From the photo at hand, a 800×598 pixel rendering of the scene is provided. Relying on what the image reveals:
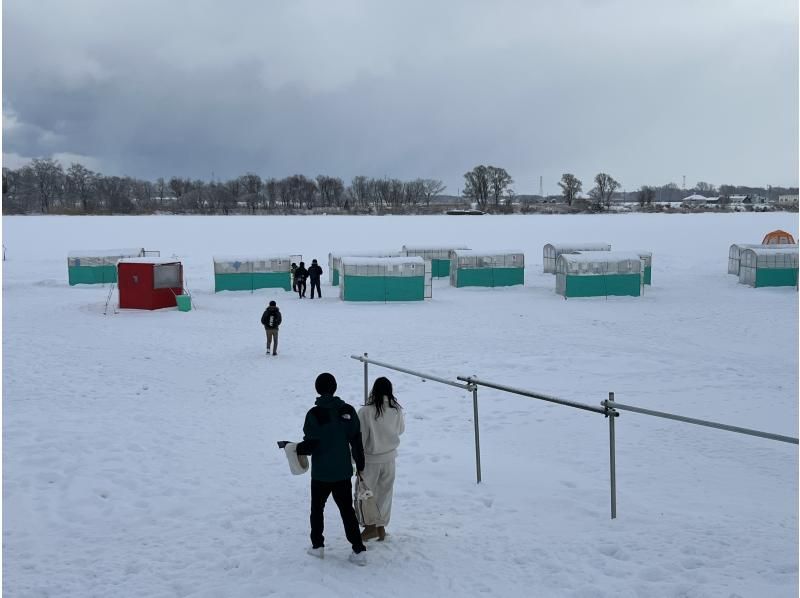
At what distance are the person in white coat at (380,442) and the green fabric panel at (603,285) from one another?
24.2 metres

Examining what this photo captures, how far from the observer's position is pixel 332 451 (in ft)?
19.1

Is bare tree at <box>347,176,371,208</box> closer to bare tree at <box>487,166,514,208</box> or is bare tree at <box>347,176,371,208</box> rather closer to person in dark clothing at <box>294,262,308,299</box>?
bare tree at <box>487,166,514,208</box>

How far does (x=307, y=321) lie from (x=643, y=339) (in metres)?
10.2

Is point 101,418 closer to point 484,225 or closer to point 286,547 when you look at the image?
point 286,547

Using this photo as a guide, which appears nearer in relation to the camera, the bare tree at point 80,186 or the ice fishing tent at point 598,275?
the ice fishing tent at point 598,275

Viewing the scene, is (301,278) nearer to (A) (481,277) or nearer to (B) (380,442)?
(A) (481,277)

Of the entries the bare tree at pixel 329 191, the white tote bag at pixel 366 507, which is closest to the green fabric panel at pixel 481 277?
the white tote bag at pixel 366 507

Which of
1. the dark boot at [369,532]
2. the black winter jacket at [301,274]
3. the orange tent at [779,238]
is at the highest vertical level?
the orange tent at [779,238]

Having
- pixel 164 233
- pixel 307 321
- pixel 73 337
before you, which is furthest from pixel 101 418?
pixel 164 233

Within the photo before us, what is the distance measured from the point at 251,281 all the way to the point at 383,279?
6.50 m

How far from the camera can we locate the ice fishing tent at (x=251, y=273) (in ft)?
Answer: 101

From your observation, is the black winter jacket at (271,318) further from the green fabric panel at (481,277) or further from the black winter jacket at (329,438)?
the green fabric panel at (481,277)

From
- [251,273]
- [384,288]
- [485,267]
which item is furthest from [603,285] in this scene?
[251,273]

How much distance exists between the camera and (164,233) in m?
68.0
